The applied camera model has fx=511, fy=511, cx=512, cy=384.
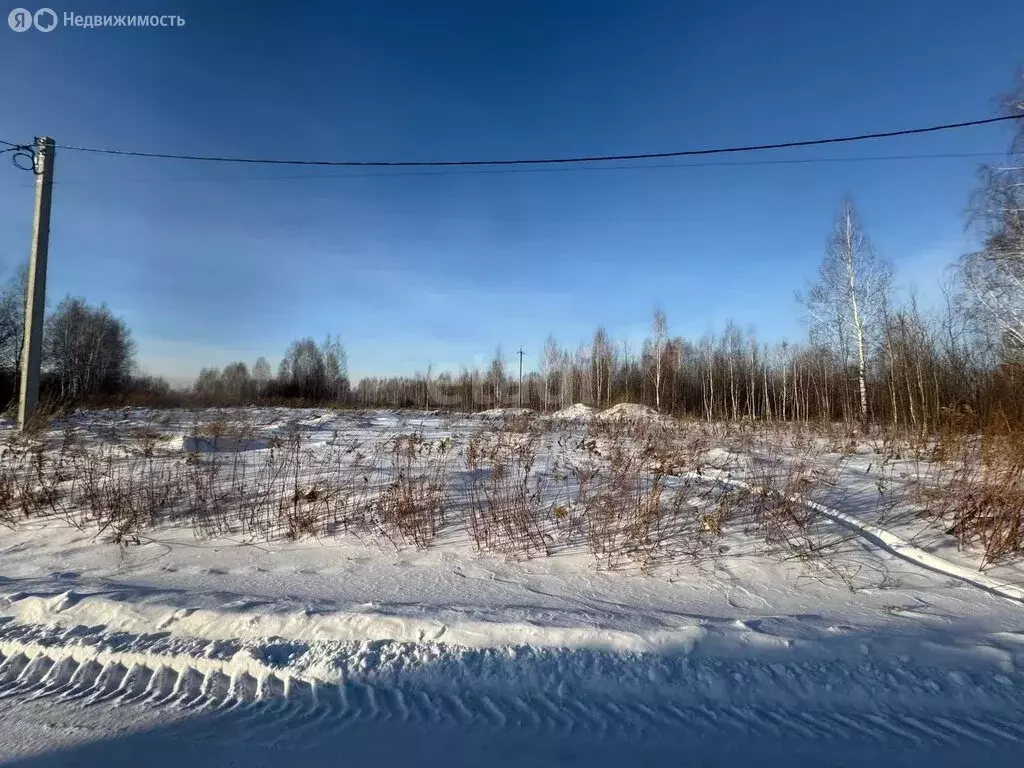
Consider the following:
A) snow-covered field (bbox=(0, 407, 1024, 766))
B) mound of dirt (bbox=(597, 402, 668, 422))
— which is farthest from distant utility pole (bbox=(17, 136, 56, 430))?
mound of dirt (bbox=(597, 402, 668, 422))

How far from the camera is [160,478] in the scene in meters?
5.94

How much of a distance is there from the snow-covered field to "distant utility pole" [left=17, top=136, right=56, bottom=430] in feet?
15.4

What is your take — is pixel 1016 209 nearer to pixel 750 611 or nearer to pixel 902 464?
pixel 902 464

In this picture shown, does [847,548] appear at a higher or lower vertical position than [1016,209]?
lower

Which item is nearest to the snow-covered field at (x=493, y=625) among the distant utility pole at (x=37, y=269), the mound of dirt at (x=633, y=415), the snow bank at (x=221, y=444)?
the snow bank at (x=221, y=444)

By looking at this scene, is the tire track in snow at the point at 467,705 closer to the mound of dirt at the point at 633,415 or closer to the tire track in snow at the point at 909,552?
the tire track in snow at the point at 909,552

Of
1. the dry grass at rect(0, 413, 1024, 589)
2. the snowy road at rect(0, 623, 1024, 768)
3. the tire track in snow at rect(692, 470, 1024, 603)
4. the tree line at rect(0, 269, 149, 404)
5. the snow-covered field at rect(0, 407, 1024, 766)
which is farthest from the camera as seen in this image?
the tree line at rect(0, 269, 149, 404)

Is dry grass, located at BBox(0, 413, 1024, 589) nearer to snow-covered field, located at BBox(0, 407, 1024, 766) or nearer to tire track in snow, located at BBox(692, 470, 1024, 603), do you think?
snow-covered field, located at BBox(0, 407, 1024, 766)

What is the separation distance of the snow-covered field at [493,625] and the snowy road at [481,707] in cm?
1

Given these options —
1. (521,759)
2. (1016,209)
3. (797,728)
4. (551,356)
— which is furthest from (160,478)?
(551,356)

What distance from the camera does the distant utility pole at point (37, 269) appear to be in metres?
9.45

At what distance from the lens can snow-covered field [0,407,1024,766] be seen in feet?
6.84

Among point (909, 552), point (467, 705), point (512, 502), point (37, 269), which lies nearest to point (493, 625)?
point (467, 705)

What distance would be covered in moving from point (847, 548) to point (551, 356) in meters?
43.5
